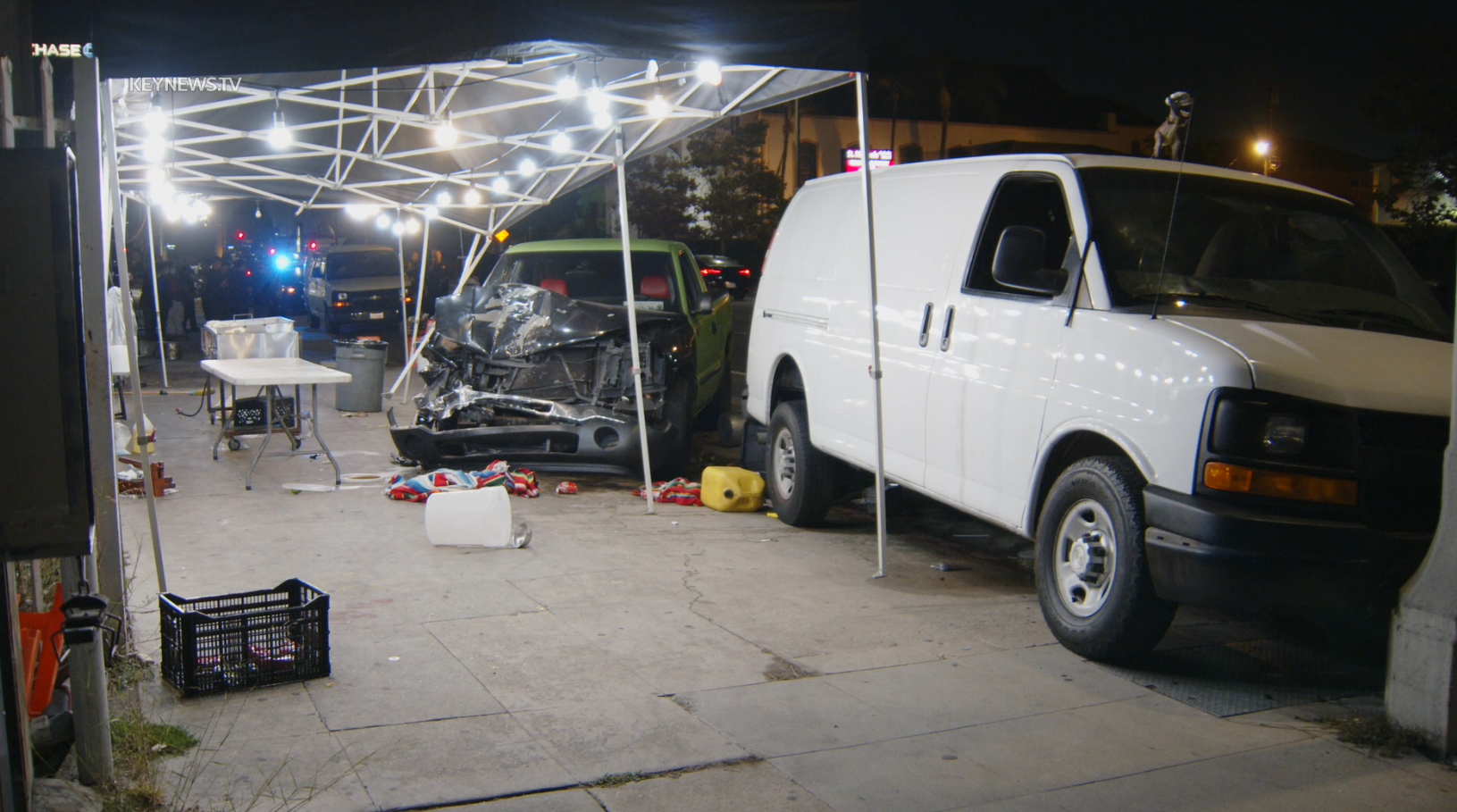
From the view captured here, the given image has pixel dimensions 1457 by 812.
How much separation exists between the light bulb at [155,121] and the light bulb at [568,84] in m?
3.41

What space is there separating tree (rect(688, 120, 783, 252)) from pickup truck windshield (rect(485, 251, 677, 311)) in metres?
33.5

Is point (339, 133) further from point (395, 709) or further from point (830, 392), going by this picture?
point (395, 709)

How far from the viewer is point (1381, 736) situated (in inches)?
165

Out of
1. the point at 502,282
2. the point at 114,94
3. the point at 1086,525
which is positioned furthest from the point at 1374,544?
the point at 114,94

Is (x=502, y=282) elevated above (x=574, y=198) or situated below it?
below

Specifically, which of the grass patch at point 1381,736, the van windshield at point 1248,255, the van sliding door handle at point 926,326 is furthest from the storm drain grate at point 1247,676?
the van sliding door handle at point 926,326

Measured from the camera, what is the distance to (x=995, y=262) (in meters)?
5.41

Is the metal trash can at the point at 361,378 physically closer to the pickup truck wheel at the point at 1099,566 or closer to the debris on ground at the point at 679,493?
the debris on ground at the point at 679,493

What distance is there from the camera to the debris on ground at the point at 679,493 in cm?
862

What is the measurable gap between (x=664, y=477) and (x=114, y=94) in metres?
5.24

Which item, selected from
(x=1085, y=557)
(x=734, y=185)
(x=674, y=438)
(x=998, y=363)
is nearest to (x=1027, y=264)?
(x=998, y=363)

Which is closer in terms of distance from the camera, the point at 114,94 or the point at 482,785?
the point at 482,785

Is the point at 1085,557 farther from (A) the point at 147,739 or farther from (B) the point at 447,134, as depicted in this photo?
(B) the point at 447,134

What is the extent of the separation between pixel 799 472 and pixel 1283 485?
12.3 feet
